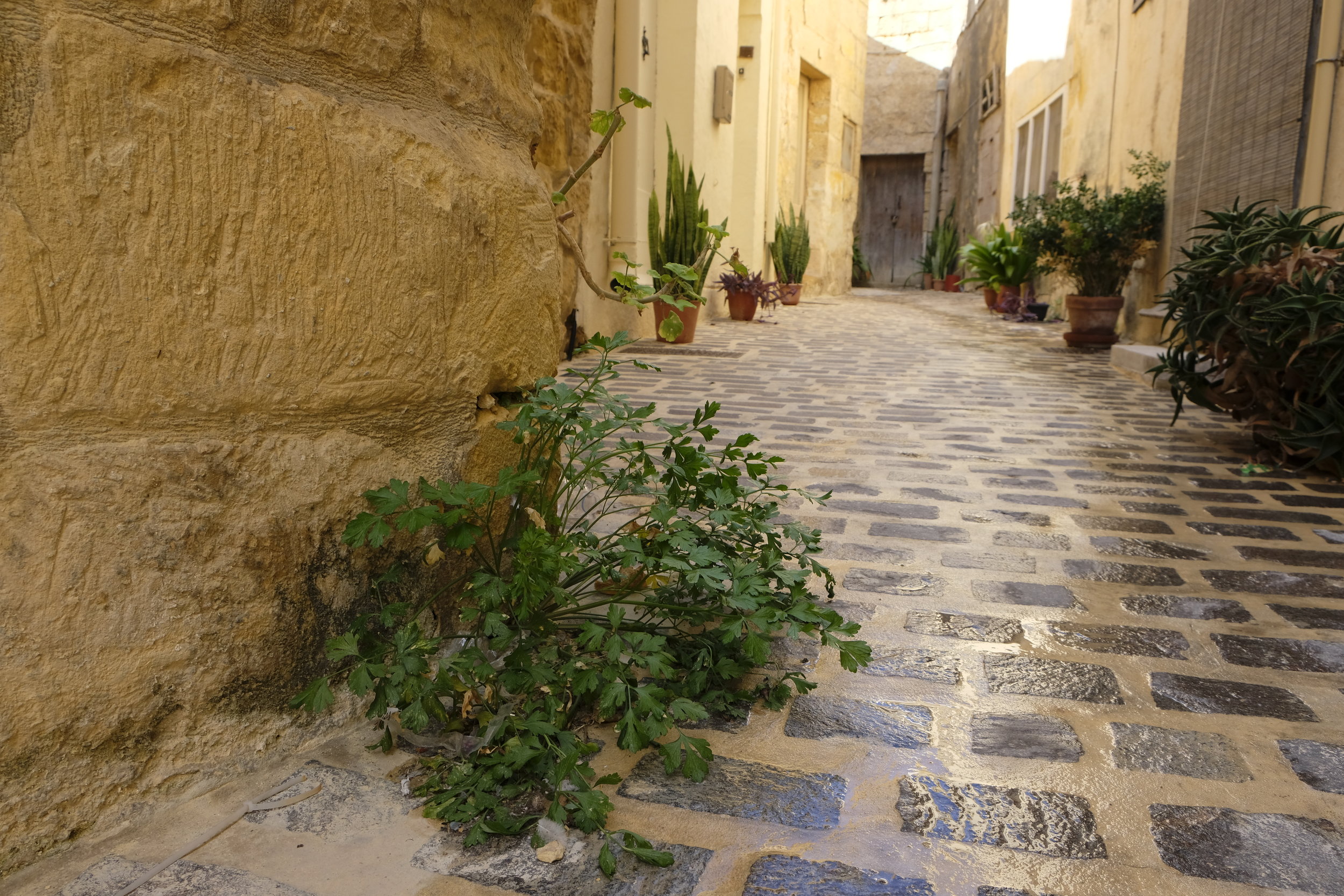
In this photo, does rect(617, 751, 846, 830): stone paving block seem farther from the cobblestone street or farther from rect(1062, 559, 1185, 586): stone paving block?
rect(1062, 559, 1185, 586): stone paving block

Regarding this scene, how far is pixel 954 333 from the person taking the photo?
30.3 feet

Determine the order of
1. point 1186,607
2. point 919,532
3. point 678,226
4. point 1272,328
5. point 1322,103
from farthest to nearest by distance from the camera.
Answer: point 678,226
point 1322,103
point 1272,328
point 919,532
point 1186,607

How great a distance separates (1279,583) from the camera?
2373 mm

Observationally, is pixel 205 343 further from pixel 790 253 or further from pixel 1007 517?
pixel 790 253

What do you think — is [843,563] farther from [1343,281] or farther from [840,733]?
[1343,281]

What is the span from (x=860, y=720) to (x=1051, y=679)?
0.42 meters

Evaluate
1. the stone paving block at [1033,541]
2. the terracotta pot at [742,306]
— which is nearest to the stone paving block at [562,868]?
the stone paving block at [1033,541]

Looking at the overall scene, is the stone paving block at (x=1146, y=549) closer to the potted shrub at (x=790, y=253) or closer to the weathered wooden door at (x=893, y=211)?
the potted shrub at (x=790, y=253)

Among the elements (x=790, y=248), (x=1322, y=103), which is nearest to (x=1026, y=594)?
(x=1322, y=103)

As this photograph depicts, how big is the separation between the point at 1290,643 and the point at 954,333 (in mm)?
7500

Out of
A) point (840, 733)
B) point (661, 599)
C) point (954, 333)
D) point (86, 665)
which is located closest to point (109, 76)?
point (86, 665)

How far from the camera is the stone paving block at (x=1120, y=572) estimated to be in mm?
2398

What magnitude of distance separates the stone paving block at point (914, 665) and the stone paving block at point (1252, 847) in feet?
1.61

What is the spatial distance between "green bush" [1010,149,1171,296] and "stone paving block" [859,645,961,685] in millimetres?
6476
